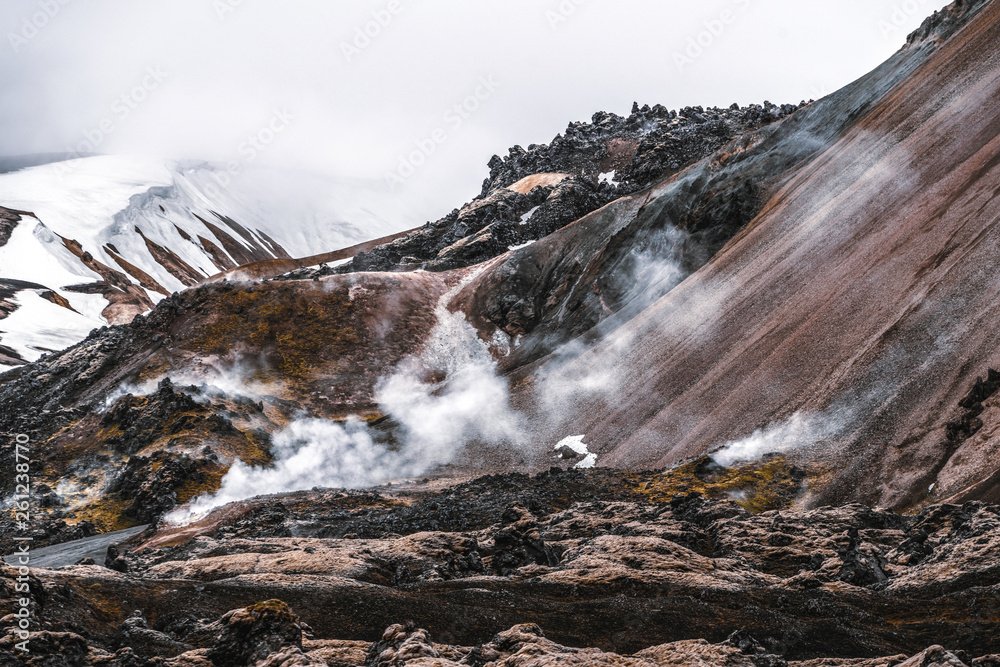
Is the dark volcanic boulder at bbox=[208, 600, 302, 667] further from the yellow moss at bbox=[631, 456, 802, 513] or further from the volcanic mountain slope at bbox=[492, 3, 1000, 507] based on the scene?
the volcanic mountain slope at bbox=[492, 3, 1000, 507]

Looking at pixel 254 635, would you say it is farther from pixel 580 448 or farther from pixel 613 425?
pixel 613 425

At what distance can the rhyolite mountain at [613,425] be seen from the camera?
68.2ft

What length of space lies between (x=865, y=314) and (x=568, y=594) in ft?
127

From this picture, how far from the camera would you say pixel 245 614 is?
1859 centimetres

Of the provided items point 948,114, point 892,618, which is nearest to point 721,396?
point 892,618

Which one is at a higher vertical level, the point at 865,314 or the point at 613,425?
the point at 613,425

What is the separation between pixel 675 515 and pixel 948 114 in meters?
58.5

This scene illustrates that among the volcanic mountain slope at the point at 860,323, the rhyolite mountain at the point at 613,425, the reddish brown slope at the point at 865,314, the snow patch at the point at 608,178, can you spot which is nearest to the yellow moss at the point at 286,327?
the rhyolite mountain at the point at 613,425

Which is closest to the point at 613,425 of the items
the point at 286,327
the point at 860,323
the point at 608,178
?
the point at 860,323

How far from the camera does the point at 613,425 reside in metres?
59.3

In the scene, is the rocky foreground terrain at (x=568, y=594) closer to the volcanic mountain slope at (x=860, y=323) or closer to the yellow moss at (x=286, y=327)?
the volcanic mountain slope at (x=860, y=323)

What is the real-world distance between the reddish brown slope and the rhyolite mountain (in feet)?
0.92

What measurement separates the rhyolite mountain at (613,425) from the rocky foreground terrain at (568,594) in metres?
0.14

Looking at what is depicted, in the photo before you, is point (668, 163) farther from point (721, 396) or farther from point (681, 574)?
point (681, 574)
